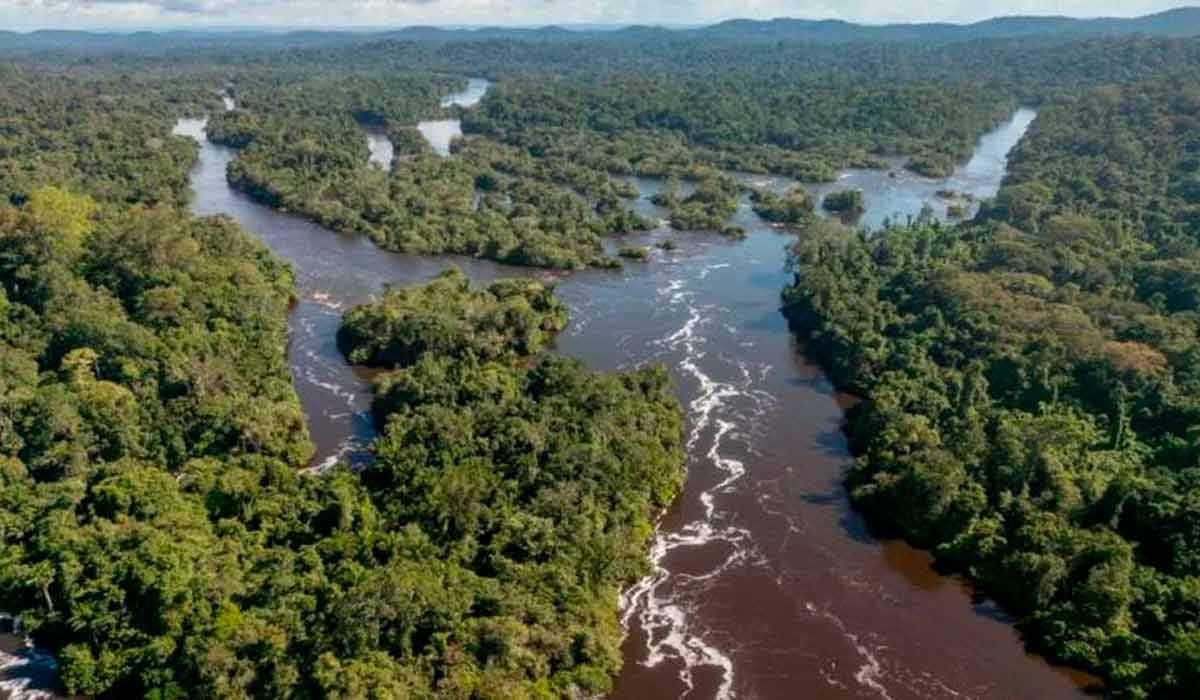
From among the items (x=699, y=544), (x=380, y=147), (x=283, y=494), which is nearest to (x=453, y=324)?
(x=283, y=494)

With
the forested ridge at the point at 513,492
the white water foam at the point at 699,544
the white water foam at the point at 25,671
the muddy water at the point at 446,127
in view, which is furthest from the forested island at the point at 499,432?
the muddy water at the point at 446,127

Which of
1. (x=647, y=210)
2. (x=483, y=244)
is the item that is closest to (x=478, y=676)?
(x=483, y=244)

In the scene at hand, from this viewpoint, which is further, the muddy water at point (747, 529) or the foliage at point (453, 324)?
the foliage at point (453, 324)

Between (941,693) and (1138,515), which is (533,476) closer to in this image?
(941,693)

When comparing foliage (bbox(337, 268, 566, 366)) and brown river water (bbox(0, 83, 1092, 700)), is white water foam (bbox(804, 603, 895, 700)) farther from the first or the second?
foliage (bbox(337, 268, 566, 366))

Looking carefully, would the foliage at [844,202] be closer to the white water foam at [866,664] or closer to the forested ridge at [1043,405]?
the forested ridge at [1043,405]
